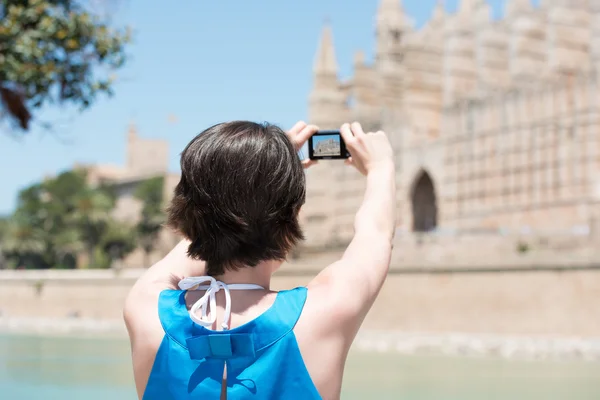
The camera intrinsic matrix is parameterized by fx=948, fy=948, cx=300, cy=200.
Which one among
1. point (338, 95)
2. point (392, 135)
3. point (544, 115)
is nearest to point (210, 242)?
point (544, 115)

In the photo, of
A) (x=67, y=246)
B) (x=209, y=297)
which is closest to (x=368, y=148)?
(x=209, y=297)

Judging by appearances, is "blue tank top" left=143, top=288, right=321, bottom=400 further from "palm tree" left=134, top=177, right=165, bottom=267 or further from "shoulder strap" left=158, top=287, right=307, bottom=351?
"palm tree" left=134, top=177, right=165, bottom=267

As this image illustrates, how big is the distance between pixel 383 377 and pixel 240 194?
16022 millimetres

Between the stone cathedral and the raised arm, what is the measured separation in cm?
3013

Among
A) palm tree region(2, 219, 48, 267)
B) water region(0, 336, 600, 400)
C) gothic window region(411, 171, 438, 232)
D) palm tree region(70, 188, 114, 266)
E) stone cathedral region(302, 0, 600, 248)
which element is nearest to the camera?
water region(0, 336, 600, 400)

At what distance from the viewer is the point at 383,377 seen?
17.6 m

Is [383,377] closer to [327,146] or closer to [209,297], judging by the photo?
[327,146]

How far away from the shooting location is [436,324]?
27078 millimetres

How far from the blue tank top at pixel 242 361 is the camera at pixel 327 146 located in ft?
1.84

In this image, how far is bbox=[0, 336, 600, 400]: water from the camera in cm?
1369

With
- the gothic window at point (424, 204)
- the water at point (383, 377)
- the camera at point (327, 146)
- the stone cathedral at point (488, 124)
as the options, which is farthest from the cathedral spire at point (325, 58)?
the camera at point (327, 146)

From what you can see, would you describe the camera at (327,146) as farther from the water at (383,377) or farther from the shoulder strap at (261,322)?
the water at (383,377)

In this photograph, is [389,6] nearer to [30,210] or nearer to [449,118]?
[449,118]

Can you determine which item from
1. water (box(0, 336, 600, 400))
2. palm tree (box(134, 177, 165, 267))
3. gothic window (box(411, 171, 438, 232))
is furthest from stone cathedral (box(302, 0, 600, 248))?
water (box(0, 336, 600, 400))
